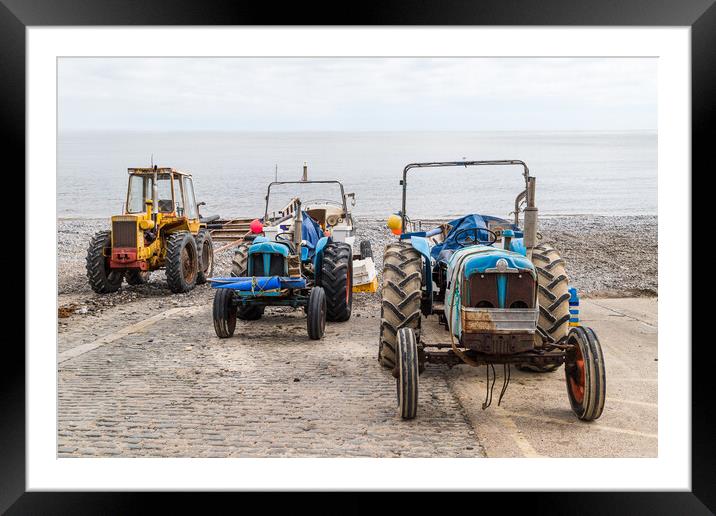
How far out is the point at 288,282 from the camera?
313 inches

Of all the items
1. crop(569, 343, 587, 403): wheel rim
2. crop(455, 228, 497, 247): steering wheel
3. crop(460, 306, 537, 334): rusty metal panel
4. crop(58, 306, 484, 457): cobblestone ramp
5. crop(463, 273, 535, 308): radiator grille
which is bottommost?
crop(58, 306, 484, 457): cobblestone ramp

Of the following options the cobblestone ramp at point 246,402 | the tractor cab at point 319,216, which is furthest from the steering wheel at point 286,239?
the cobblestone ramp at point 246,402

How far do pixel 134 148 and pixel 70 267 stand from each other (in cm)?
933

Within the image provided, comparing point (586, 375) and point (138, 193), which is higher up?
point (138, 193)

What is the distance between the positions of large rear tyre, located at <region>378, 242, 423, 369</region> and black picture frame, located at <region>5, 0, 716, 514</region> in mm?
2350

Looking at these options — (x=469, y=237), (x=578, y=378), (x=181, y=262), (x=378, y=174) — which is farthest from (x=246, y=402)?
(x=378, y=174)

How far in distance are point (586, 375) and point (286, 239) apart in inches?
200

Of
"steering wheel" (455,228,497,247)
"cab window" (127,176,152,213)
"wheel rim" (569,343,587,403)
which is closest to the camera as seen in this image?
"wheel rim" (569,343,587,403)

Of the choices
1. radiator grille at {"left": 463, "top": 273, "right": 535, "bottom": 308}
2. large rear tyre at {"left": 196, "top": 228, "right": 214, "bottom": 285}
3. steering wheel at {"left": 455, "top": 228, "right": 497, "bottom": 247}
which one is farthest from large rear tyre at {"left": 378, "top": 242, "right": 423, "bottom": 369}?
large rear tyre at {"left": 196, "top": 228, "right": 214, "bottom": 285}

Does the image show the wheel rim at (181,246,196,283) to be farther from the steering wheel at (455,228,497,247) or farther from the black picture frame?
the black picture frame

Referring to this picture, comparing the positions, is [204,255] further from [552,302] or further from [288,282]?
[552,302]

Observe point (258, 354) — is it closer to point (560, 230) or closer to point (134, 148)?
point (560, 230)

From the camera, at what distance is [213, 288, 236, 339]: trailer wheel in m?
7.88
